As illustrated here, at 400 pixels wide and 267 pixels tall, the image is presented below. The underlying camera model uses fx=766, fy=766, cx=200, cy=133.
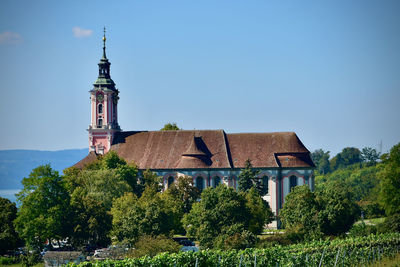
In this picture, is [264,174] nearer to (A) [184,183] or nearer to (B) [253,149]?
(B) [253,149]

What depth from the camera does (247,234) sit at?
59.1 metres

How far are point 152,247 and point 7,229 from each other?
1606 centimetres

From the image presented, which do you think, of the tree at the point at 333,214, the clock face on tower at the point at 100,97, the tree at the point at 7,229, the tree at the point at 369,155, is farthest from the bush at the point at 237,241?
the tree at the point at 369,155

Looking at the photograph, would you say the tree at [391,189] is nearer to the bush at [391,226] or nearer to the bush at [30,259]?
the bush at [391,226]

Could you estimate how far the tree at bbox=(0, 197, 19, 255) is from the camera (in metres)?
63.7

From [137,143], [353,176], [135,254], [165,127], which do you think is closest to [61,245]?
[135,254]

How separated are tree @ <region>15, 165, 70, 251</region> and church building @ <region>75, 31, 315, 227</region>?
2611 centimetres

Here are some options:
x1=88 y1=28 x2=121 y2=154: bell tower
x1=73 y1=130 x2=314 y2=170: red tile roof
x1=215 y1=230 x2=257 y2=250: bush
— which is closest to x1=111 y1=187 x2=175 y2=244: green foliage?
x1=215 y1=230 x2=257 y2=250: bush

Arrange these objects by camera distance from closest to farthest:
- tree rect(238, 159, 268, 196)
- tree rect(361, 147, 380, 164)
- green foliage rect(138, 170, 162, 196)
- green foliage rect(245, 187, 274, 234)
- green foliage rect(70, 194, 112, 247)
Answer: green foliage rect(70, 194, 112, 247) → green foliage rect(245, 187, 274, 234) → green foliage rect(138, 170, 162, 196) → tree rect(238, 159, 268, 196) → tree rect(361, 147, 380, 164)

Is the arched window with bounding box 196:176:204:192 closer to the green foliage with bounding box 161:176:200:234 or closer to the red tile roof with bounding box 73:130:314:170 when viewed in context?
the red tile roof with bounding box 73:130:314:170

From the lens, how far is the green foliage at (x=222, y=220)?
195 ft

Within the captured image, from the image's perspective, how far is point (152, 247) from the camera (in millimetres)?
54500

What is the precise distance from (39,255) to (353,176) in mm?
93322

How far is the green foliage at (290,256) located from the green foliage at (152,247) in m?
9.11
